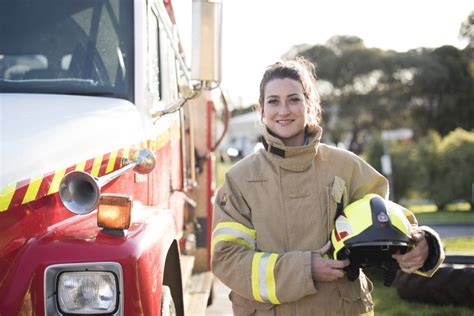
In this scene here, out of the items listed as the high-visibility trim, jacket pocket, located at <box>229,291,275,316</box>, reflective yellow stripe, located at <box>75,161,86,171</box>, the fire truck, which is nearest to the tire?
the fire truck

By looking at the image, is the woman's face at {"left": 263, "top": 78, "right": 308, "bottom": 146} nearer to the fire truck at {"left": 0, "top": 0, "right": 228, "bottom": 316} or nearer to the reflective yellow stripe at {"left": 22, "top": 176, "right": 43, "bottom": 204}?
the fire truck at {"left": 0, "top": 0, "right": 228, "bottom": 316}

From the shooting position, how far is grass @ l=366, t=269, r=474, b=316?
5.68 metres

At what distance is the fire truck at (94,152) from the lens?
2326mm

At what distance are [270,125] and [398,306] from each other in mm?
3967

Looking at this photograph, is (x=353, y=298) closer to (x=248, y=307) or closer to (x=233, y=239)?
(x=248, y=307)

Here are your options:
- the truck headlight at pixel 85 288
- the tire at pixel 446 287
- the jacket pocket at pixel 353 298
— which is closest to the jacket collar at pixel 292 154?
the jacket pocket at pixel 353 298

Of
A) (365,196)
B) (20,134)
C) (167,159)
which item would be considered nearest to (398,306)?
(167,159)

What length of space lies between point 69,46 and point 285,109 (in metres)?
1.48

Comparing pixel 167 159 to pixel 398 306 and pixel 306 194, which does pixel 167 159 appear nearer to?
pixel 306 194

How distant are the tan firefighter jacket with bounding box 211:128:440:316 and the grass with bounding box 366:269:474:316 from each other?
11.0 feet

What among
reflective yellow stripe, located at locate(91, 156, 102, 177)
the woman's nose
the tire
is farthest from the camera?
the tire

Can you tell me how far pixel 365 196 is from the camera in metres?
2.56

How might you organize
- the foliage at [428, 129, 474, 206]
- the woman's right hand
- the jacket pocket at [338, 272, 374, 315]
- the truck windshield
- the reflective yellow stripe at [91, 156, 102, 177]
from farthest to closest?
the foliage at [428, 129, 474, 206] < the truck windshield < the reflective yellow stripe at [91, 156, 102, 177] < the jacket pocket at [338, 272, 374, 315] < the woman's right hand

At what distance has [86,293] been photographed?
232cm
